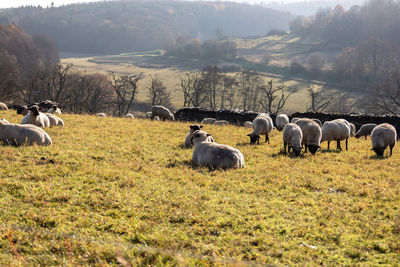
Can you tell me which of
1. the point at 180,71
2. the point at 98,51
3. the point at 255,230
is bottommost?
the point at 255,230

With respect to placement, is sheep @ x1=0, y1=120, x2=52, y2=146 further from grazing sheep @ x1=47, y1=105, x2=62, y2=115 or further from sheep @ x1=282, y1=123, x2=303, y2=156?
grazing sheep @ x1=47, y1=105, x2=62, y2=115

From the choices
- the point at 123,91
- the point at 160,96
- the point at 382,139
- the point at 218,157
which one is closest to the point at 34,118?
the point at 218,157

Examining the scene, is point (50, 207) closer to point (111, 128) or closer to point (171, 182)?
point (171, 182)

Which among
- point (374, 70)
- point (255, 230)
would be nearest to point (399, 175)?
point (255, 230)

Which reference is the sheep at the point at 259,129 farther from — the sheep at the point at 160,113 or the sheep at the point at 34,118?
the sheep at the point at 160,113

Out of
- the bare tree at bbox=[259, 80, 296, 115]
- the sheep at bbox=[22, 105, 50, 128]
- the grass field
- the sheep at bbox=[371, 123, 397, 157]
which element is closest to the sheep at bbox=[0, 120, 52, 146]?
the grass field

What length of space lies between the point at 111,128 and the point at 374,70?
10822cm

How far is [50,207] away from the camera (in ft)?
21.6

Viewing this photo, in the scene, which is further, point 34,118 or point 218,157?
point 34,118

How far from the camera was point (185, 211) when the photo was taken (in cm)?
680

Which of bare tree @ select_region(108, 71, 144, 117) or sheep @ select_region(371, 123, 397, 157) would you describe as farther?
bare tree @ select_region(108, 71, 144, 117)

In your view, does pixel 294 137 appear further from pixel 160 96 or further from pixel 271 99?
pixel 160 96

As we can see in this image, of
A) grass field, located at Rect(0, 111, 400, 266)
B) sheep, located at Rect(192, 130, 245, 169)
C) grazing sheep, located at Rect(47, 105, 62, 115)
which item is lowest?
grass field, located at Rect(0, 111, 400, 266)

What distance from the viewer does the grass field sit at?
16.8 feet
